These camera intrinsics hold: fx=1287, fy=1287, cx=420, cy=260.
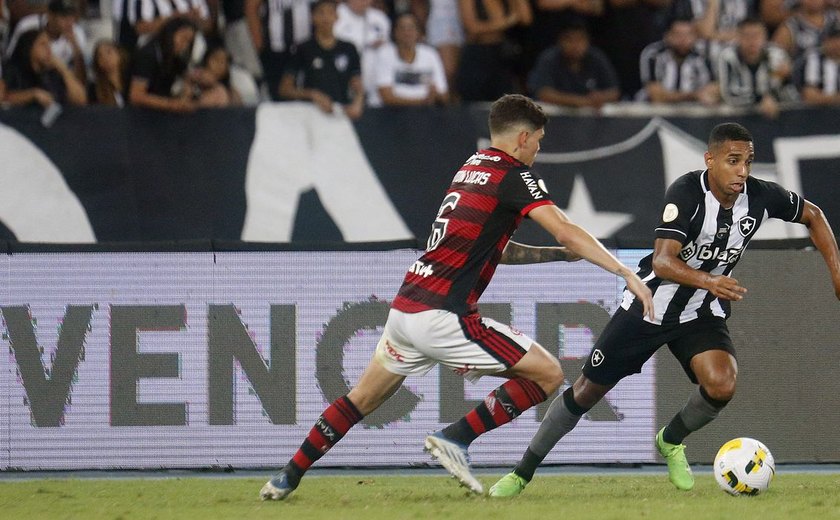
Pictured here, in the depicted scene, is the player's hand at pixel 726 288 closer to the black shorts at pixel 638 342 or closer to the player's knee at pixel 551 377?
the black shorts at pixel 638 342

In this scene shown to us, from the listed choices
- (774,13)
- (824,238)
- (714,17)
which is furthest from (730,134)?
(774,13)

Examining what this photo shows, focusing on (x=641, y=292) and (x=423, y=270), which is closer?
(x=641, y=292)

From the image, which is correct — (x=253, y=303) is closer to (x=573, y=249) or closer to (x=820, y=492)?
(x=573, y=249)

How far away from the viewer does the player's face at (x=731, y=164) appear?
7.01 metres

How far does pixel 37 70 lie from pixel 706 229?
671cm

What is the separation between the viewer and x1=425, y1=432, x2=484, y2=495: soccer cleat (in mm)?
6836

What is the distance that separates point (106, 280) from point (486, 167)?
3.50m

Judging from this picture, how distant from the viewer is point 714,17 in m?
13.0

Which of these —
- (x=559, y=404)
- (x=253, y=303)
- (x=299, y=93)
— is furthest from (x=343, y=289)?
(x=299, y=93)

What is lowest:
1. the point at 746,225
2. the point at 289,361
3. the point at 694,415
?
the point at 289,361

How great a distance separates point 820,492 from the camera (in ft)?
24.4

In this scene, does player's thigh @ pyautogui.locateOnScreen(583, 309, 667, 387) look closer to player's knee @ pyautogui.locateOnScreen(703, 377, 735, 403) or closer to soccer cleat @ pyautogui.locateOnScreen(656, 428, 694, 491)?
player's knee @ pyautogui.locateOnScreen(703, 377, 735, 403)

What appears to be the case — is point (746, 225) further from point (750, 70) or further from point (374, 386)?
point (750, 70)

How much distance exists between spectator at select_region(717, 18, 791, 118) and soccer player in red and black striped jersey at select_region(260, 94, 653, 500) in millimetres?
5823
